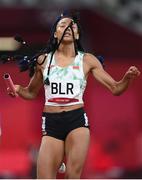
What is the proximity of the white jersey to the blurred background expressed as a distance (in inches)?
193

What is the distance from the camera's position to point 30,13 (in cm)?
1569

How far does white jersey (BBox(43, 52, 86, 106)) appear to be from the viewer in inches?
323

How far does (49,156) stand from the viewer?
7.96 meters

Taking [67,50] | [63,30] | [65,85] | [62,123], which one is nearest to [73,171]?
[62,123]

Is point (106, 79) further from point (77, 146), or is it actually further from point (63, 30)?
point (77, 146)

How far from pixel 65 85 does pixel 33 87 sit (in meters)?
0.46

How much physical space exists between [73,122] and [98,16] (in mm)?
8025

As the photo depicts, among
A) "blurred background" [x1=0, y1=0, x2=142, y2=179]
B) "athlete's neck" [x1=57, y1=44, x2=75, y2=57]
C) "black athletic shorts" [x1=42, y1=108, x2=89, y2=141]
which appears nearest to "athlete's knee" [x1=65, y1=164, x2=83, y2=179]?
"black athletic shorts" [x1=42, y1=108, x2=89, y2=141]

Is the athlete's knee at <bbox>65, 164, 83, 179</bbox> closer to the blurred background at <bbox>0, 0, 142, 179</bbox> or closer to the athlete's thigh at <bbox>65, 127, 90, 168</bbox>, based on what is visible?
the athlete's thigh at <bbox>65, 127, 90, 168</bbox>

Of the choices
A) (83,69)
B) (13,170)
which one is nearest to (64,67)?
(83,69)

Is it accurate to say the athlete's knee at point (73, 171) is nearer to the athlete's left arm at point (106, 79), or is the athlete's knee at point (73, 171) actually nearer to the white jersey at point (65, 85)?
the white jersey at point (65, 85)

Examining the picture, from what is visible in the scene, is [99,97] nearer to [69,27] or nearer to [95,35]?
[95,35]

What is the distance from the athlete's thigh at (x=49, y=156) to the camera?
26.1 feet

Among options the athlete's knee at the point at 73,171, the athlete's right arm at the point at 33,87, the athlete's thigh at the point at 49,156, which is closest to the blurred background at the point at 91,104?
the athlete's right arm at the point at 33,87
